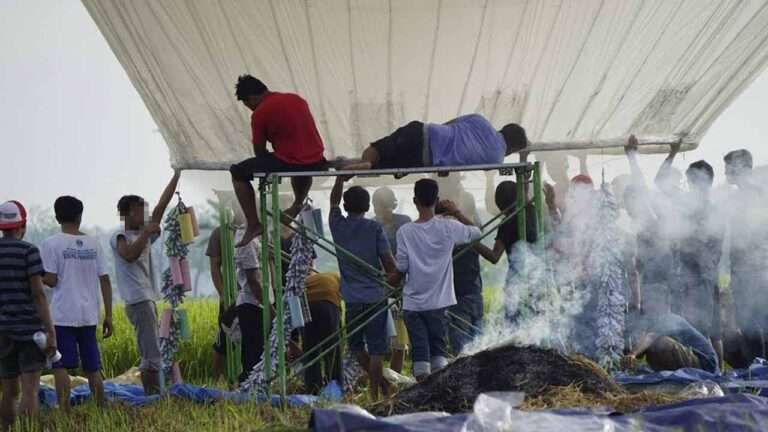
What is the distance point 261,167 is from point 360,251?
1.01m

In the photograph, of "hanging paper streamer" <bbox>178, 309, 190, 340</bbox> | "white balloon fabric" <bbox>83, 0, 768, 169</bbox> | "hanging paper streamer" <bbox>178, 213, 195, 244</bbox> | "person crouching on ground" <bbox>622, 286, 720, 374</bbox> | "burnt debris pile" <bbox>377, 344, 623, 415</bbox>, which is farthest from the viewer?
"white balloon fabric" <bbox>83, 0, 768, 169</bbox>

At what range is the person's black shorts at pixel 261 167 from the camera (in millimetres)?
8398

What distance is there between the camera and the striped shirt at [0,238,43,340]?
7.85 m

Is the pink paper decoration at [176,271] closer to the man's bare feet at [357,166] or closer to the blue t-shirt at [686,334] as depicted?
the man's bare feet at [357,166]

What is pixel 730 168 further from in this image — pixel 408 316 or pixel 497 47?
pixel 497 47

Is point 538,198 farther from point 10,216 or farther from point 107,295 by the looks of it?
point 10,216

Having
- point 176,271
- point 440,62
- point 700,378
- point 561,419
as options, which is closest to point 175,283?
point 176,271

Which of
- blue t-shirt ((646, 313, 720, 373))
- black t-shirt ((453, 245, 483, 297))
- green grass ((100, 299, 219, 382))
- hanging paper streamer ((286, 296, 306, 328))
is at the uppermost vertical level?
black t-shirt ((453, 245, 483, 297))

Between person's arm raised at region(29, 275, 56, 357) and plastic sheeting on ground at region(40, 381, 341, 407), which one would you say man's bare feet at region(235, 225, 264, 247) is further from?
person's arm raised at region(29, 275, 56, 357)

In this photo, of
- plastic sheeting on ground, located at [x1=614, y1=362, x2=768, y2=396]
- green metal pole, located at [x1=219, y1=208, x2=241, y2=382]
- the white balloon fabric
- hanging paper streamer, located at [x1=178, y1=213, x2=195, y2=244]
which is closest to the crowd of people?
green metal pole, located at [x1=219, y1=208, x2=241, y2=382]

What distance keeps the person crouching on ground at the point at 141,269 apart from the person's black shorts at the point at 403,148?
1736 millimetres

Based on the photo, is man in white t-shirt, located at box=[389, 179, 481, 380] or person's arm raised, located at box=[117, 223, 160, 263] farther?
person's arm raised, located at box=[117, 223, 160, 263]

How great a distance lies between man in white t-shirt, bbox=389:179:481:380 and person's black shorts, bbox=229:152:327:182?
0.76 metres

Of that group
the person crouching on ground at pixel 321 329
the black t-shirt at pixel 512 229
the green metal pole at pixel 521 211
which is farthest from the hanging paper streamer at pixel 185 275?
the green metal pole at pixel 521 211
